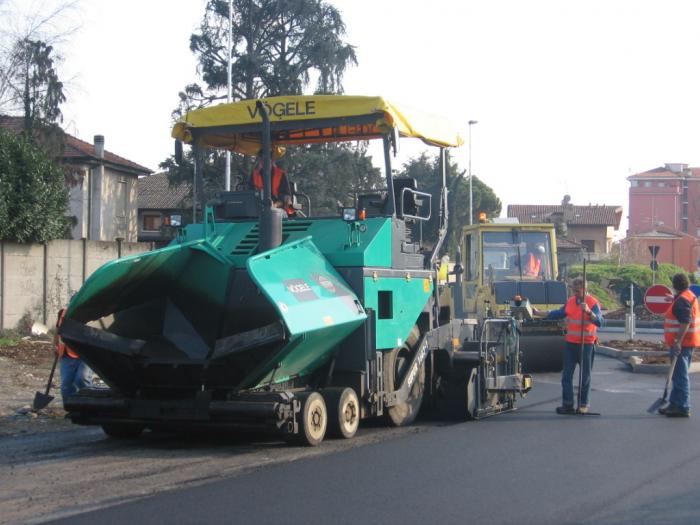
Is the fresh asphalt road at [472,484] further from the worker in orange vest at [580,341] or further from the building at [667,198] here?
the building at [667,198]

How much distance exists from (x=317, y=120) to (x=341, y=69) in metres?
25.8

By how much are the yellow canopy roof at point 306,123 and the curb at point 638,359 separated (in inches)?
327

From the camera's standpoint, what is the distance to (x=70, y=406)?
893 centimetres

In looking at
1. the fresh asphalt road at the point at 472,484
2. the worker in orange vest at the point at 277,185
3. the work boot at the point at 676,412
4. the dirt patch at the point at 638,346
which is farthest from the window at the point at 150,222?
the fresh asphalt road at the point at 472,484

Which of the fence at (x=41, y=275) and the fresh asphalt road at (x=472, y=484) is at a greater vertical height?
the fence at (x=41, y=275)

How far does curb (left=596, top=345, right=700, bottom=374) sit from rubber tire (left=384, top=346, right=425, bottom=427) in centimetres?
806

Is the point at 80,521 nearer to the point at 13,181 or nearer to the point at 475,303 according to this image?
the point at 475,303

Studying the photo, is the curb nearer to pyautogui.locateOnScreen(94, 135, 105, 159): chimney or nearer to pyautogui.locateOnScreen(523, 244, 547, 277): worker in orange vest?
pyautogui.locateOnScreen(523, 244, 547, 277): worker in orange vest

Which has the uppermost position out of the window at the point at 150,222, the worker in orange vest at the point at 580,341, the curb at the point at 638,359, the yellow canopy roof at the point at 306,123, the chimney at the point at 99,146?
the chimney at the point at 99,146

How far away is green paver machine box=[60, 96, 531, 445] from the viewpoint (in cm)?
830

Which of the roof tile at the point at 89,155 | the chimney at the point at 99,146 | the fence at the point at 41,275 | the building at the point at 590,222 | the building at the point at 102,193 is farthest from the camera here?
the building at the point at 590,222

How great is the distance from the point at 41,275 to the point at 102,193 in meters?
24.6

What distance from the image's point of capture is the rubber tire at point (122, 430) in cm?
925

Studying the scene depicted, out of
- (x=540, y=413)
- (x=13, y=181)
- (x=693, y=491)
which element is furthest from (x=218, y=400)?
(x=13, y=181)
